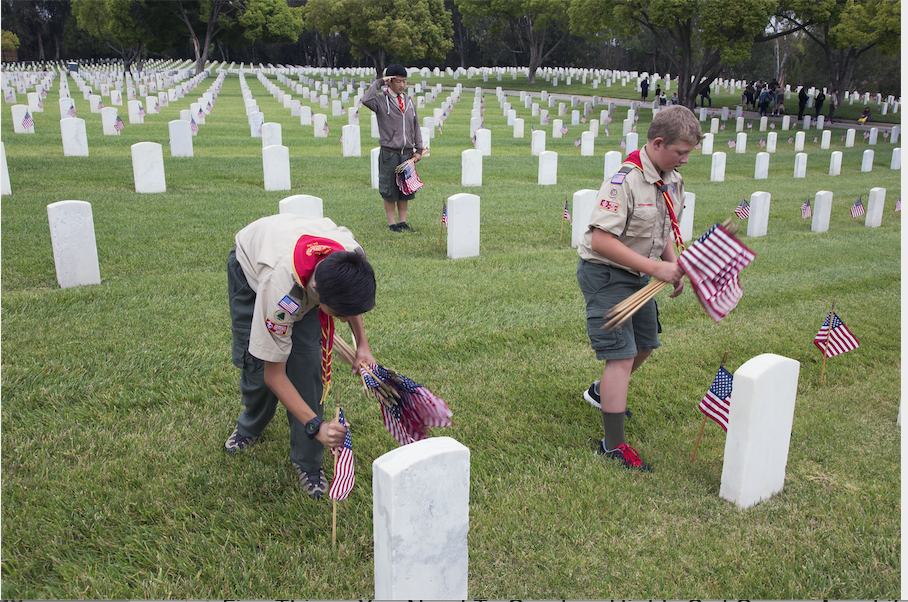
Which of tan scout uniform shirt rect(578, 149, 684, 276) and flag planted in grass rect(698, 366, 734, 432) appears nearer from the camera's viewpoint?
tan scout uniform shirt rect(578, 149, 684, 276)

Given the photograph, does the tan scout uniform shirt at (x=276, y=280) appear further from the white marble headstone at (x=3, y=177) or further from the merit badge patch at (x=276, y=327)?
the white marble headstone at (x=3, y=177)

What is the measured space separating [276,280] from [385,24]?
35184mm

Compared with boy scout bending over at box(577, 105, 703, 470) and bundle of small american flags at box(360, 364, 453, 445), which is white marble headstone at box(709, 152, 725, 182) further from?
bundle of small american flags at box(360, 364, 453, 445)

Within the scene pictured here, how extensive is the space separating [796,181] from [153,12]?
126 ft

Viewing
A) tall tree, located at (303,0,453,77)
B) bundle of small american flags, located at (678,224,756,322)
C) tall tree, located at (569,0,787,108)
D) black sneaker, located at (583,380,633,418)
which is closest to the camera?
bundle of small american flags, located at (678,224,756,322)

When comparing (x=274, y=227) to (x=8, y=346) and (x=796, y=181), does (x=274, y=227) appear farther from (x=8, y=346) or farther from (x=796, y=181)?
(x=796, y=181)

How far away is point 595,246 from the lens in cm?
341

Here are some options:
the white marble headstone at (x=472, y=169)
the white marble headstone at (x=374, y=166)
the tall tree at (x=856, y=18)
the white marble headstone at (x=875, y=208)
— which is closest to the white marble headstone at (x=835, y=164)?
the white marble headstone at (x=875, y=208)

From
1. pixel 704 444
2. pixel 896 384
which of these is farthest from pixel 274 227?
pixel 896 384

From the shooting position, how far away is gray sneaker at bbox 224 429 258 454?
11.9 ft

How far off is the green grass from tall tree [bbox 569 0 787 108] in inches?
761

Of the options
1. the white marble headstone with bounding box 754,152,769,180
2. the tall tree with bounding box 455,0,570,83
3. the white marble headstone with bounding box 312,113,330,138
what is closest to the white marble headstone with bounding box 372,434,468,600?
the white marble headstone with bounding box 754,152,769,180

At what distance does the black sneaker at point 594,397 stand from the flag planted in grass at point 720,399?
72 centimetres

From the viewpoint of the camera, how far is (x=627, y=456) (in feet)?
12.1
